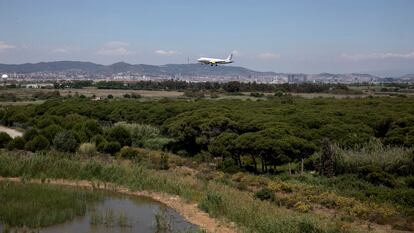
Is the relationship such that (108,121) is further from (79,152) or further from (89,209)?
(89,209)

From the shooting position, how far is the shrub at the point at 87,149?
3222cm

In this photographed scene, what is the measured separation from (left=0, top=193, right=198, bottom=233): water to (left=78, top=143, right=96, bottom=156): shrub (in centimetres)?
1249

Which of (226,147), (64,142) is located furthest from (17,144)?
(226,147)

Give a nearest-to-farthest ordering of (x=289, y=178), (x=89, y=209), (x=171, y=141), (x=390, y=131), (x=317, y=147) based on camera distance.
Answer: (x=89, y=209)
(x=289, y=178)
(x=317, y=147)
(x=390, y=131)
(x=171, y=141)

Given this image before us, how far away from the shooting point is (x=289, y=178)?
26344mm

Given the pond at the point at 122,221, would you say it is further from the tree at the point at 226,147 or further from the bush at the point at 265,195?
the tree at the point at 226,147

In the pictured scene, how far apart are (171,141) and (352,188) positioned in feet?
63.0

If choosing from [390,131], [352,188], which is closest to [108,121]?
[390,131]

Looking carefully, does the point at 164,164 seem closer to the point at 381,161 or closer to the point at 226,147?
the point at 226,147

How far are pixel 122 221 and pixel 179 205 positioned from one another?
14.0 ft

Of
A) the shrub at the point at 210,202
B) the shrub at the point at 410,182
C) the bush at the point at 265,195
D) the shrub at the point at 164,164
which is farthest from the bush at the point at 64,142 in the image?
the shrub at the point at 410,182

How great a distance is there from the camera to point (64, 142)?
3225cm

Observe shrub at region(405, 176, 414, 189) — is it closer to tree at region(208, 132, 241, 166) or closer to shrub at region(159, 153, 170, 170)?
tree at region(208, 132, 241, 166)

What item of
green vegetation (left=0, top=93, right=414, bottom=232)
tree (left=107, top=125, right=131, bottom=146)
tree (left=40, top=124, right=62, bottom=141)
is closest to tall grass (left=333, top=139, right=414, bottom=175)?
green vegetation (left=0, top=93, right=414, bottom=232)
